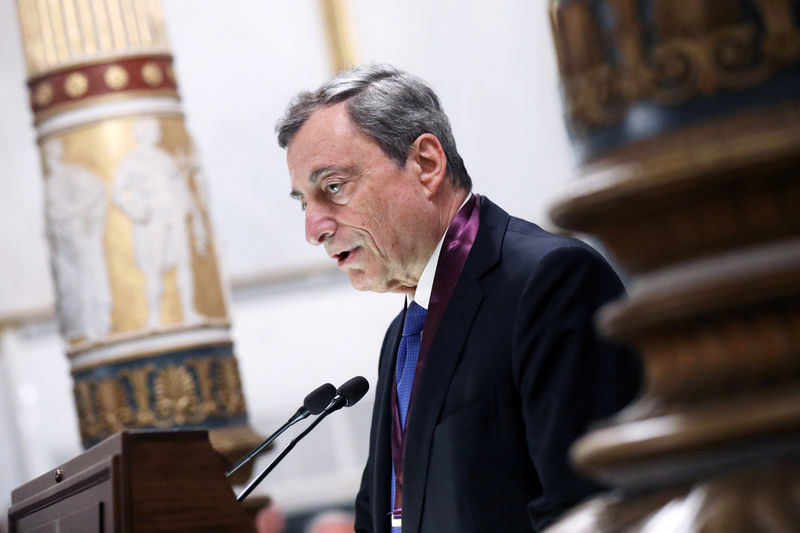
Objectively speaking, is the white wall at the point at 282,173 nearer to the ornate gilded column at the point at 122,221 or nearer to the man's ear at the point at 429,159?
the ornate gilded column at the point at 122,221

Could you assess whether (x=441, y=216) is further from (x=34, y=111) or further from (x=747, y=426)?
(x=34, y=111)

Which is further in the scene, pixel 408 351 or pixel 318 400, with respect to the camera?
pixel 408 351

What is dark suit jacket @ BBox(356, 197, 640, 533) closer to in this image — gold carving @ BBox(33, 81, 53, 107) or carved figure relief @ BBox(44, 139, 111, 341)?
carved figure relief @ BBox(44, 139, 111, 341)

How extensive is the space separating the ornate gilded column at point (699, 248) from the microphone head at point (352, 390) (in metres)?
2.03

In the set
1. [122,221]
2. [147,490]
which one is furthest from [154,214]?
[147,490]

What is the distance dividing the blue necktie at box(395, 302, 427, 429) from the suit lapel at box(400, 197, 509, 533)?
219 millimetres

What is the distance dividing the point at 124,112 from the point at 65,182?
14.7 inches

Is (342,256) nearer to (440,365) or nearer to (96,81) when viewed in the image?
(440,365)

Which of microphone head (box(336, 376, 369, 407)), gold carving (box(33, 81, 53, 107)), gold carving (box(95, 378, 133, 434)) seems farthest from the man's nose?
gold carving (box(33, 81, 53, 107))

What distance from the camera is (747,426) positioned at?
0.92 metres

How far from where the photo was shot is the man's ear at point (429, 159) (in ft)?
10.6

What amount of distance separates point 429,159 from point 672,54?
2221 millimetres

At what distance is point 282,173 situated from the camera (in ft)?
26.6

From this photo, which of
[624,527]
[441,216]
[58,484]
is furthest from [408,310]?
[624,527]
